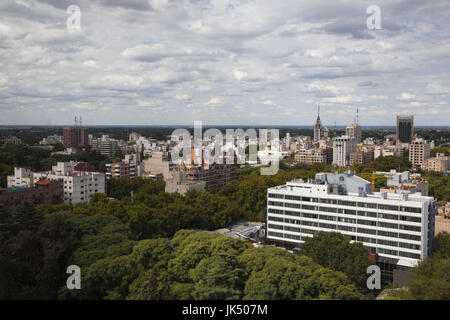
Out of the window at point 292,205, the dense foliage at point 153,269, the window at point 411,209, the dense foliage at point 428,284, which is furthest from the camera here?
the window at point 292,205

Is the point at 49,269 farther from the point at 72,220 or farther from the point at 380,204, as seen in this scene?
the point at 380,204

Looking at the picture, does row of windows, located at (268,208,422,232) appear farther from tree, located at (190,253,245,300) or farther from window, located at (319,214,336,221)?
tree, located at (190,253,245,300)

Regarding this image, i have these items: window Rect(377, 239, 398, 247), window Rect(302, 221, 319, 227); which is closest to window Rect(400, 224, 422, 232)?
window Rect(377, 239, 398, 247)

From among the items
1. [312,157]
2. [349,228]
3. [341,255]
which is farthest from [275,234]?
[312,157]

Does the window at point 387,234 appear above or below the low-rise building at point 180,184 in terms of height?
below

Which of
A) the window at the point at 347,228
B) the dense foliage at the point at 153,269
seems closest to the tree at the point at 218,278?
the dense foliage at the point at 153,269

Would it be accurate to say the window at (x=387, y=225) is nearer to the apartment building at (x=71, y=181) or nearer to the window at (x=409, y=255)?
the window at (x=409, y=255)

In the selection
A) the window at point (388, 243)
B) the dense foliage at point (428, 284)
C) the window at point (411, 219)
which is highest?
the window at point (411, 219)

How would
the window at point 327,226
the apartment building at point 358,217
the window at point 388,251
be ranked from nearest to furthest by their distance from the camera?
1. the apartment building at point 358,217
2. the window at point 388,251
3. the window at point 327,226
